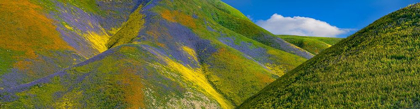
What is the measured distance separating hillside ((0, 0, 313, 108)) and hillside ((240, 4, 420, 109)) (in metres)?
23.0

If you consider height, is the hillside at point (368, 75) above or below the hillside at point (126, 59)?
above

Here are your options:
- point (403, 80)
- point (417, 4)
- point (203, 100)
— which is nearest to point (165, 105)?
point (203, 100)

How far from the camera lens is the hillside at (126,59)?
40.4m

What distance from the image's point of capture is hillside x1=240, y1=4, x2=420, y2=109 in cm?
2100

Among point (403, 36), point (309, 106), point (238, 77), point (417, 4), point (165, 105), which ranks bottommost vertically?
point (165, 105)

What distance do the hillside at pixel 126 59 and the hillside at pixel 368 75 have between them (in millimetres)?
23000

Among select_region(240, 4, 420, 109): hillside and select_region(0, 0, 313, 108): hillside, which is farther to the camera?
select_region(0, 0, 313, 108): hillside

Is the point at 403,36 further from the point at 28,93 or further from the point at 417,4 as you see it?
the point at 28,93

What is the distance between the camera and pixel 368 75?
981 inches

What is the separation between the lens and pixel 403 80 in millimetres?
21859

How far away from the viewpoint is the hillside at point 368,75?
68.9 ft

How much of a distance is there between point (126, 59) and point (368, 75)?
41.4 meters

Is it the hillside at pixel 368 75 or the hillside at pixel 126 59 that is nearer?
the hillside at pixel 368 75

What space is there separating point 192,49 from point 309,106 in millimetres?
64481
